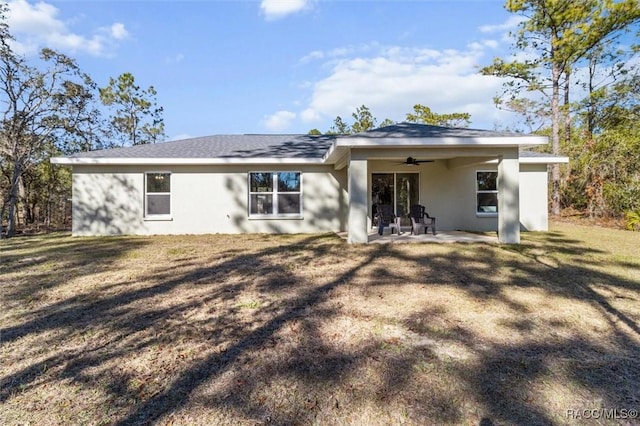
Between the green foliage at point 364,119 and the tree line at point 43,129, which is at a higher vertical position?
the green foliage at point 364,119

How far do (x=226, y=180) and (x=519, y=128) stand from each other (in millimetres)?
23887

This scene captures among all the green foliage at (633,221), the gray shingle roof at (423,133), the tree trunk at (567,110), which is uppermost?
the tree trunk at (567,110)

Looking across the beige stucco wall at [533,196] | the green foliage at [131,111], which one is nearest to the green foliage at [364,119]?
the green foliage at [131,111]

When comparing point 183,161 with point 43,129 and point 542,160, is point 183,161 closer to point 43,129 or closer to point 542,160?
point 43,129

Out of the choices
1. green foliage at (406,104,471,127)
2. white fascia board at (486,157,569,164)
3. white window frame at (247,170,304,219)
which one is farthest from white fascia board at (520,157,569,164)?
green foliage at (406,104,471,127)

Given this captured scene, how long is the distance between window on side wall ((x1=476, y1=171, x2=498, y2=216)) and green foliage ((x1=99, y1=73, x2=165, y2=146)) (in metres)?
22.3

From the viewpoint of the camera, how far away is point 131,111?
26.2m

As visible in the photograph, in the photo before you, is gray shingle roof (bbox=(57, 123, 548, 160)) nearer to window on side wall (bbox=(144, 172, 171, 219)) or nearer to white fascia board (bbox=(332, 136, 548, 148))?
white fascia board (bbox=(332, 136, 548, 148))

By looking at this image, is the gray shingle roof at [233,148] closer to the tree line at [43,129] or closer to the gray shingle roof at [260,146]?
the gray shingle roof at [260,146]

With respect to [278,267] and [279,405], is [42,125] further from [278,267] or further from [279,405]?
[279,405]

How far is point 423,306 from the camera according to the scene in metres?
4.63

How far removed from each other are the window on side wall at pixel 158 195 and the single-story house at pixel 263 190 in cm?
3

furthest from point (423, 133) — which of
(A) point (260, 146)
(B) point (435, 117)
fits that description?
(B) point (435, 117)

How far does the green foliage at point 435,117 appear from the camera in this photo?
30.0 m
